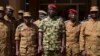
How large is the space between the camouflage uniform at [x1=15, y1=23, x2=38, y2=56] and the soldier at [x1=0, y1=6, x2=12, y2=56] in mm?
342

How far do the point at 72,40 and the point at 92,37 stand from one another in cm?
118

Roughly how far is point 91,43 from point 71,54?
47.6 inches

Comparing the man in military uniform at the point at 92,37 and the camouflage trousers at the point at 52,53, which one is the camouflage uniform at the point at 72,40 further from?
the camouflage trousers at the point at 52,53

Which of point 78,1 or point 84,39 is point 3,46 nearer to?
point 84,39

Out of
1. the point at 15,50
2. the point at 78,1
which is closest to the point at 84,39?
the point at 15,50

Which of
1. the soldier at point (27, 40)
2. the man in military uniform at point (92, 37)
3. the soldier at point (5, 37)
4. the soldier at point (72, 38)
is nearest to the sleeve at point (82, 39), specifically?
the man in military uniform at point (92, 37)

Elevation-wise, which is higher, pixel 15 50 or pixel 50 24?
pixel 50 24

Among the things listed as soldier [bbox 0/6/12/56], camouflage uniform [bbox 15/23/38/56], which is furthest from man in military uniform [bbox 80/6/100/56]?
soldier [bbox 0/6/12/56]

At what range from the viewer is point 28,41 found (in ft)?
37.7

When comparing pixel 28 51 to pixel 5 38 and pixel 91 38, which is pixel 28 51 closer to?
pixel 5 38

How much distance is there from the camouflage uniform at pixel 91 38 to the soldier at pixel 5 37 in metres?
1.90

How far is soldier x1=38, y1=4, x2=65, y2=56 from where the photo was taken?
1091cm

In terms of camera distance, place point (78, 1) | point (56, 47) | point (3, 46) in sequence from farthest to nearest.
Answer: point (78, 1), point (3, 46), point (56, 47)

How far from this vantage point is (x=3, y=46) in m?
11.7
